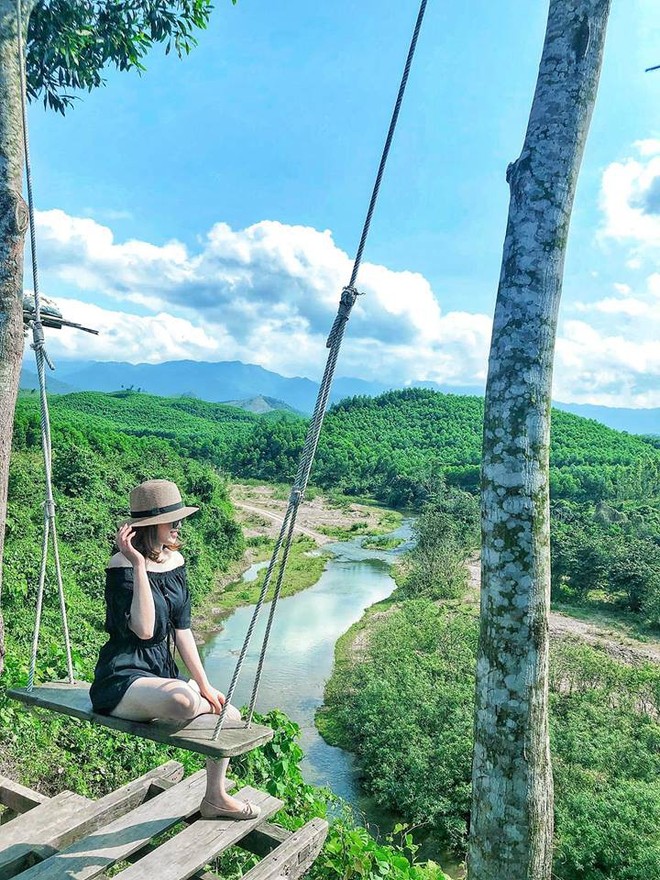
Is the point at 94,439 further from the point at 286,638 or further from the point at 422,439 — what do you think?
the point at 422,439

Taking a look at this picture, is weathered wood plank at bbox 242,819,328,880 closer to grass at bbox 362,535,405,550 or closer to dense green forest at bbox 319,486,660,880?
dense green forest at bbox 319,486,660,880

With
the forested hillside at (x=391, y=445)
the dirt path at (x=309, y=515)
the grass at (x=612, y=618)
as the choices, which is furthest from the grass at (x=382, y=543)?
the forested hillside at (x=391, y=445)

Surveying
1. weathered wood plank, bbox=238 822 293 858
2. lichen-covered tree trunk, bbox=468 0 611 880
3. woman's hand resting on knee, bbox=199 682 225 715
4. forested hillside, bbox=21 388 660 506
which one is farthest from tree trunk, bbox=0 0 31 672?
forested hillside, bbox=21 388 660 506

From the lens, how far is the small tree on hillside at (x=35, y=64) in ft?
9.12

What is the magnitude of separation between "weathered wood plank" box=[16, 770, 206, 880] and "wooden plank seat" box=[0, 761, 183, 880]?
0.30 ft

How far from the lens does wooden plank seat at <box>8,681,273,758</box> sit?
6.33ft

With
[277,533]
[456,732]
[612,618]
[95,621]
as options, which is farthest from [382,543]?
[456,732]

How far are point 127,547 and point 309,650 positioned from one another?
12.6 meters

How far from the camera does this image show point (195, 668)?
233cm

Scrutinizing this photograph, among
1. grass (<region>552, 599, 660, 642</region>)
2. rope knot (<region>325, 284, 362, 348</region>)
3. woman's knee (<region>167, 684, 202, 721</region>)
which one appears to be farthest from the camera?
grass (<region>552, 599, 660, 642</region>)

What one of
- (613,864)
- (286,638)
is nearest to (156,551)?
(613,864)

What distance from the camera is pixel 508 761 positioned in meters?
1.93

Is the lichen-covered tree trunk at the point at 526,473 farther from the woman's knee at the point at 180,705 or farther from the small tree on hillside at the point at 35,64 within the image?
the small tree on hillside at the point at 35,64

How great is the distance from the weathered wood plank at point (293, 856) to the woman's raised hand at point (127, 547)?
1055 millimetres
